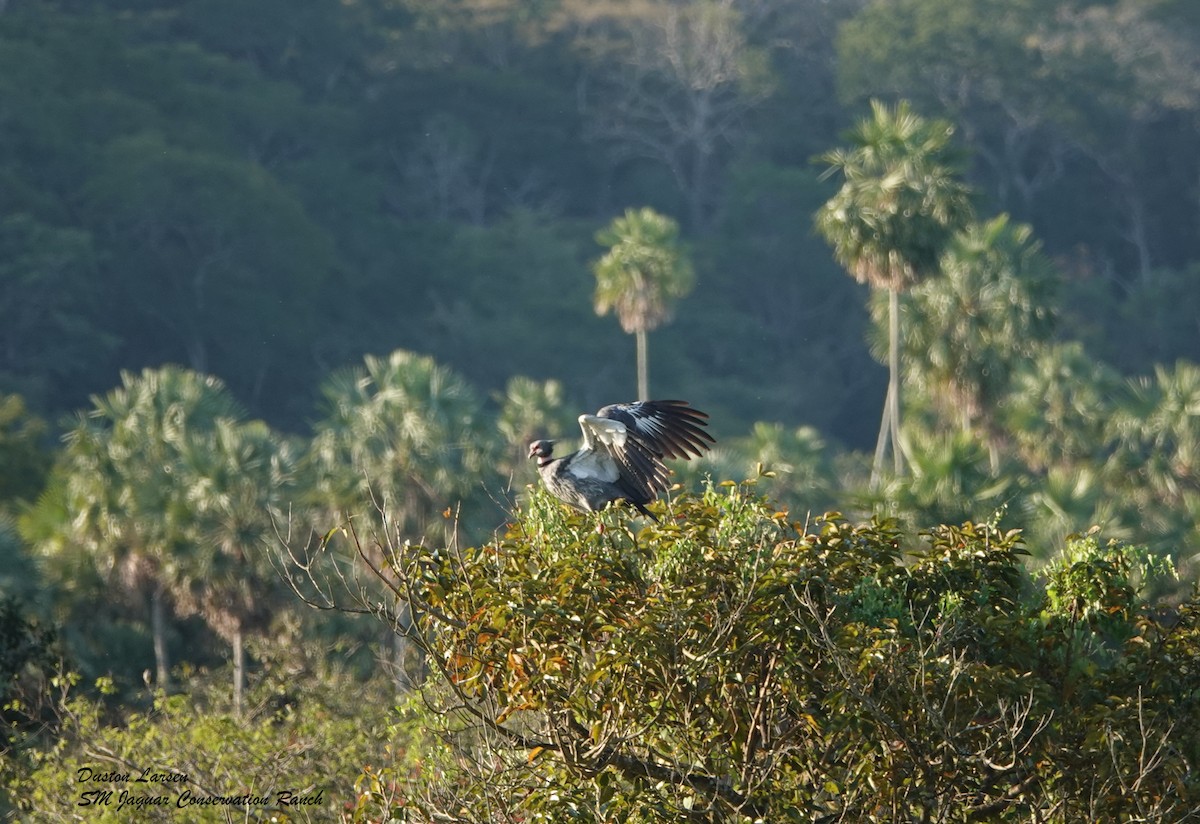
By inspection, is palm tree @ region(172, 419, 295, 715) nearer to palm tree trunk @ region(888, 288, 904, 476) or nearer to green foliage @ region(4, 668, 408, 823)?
green foliage @ region(4, 668, 408, 823)

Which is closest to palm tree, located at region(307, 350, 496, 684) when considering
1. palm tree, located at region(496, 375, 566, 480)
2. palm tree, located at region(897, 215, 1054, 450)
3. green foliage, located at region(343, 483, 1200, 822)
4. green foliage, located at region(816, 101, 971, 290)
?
palm tree, located at region(496, 375, 566, 480)

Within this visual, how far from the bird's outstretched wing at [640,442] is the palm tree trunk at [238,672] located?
5770 millimetres

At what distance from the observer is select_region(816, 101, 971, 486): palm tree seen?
33.6m

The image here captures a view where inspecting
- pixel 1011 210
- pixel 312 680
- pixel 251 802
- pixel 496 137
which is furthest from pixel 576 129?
pixel 251 802

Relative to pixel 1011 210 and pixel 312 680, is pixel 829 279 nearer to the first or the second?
pixel 1011 210

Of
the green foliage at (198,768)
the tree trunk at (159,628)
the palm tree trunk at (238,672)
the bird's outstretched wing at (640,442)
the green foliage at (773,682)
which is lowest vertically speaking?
the tree trunk at (159,628)

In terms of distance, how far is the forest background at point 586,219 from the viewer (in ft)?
113

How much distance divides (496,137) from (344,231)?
22.2 ft

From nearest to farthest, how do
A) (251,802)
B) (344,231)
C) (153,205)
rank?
(251,802)
(153,205)
(344,231)

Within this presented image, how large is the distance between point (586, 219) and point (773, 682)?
53.9 meters

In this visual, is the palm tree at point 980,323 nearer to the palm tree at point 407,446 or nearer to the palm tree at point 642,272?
the palm tree at point 642,272

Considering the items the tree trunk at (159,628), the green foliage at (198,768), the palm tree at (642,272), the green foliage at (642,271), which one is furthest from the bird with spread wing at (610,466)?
the green foliage at (642,271)

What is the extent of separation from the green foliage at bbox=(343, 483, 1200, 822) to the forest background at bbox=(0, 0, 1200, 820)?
67.9 feet

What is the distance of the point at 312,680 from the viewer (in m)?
18.9
